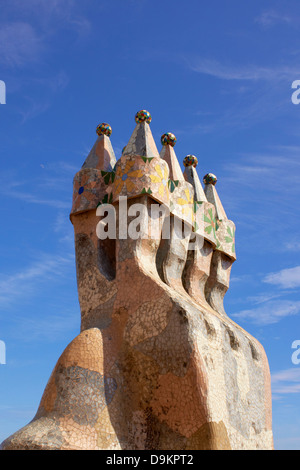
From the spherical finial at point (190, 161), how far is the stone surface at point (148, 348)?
1.06m

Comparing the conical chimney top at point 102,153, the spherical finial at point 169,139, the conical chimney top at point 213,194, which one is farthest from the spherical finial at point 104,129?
the conical chimney top at point 213,194

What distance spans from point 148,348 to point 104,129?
4.12 m

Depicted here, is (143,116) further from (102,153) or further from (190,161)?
(190,161)

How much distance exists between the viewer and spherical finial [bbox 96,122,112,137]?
9758mm

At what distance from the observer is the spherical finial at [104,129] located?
9.76m

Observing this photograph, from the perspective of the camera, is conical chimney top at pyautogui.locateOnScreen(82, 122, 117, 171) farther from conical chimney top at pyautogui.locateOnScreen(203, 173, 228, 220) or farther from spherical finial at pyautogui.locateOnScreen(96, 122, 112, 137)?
conical chimney top at pyautogui.locateOnScreen(203, 173, 228, 220)

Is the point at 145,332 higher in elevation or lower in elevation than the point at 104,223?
lower

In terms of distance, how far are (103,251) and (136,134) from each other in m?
2.00

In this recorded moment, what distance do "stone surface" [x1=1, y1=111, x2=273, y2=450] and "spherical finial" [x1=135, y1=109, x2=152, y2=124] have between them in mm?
89

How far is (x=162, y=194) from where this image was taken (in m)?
8.55

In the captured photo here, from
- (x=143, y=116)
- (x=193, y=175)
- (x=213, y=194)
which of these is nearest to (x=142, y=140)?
(x=143, y=116)

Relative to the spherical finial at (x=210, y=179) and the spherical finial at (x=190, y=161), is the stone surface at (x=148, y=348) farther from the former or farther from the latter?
the spherical finial at (x=210, y=179)
